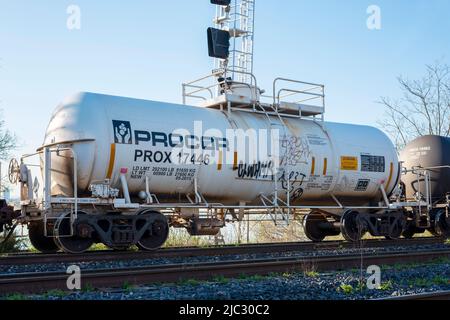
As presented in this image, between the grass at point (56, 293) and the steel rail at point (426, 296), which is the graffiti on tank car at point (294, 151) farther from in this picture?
the grass at point (56, 293)

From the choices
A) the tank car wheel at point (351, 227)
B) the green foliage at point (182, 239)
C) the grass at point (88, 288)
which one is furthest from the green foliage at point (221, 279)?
the green foliage at point (182, 239)

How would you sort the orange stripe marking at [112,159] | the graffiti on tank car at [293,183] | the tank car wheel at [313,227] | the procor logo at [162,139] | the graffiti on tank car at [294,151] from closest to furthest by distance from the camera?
the orange stripe marking at [112,159] → the procor logo at [162,139] → the graffiti on tank car at [294,151] → the graffiti on tank car at [293,183] → the tank car wheel at [313,227]

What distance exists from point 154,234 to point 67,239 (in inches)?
74.9

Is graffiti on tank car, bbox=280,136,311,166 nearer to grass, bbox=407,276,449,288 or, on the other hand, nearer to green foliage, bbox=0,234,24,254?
grass, bbox=407,276,449,288

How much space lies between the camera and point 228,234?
21.5 m

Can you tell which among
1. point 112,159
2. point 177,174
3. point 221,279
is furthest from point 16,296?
point 177,174

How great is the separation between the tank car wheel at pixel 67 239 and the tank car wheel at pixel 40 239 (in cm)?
125

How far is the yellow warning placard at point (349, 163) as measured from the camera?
16156mm

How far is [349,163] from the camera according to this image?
16.3 meters
